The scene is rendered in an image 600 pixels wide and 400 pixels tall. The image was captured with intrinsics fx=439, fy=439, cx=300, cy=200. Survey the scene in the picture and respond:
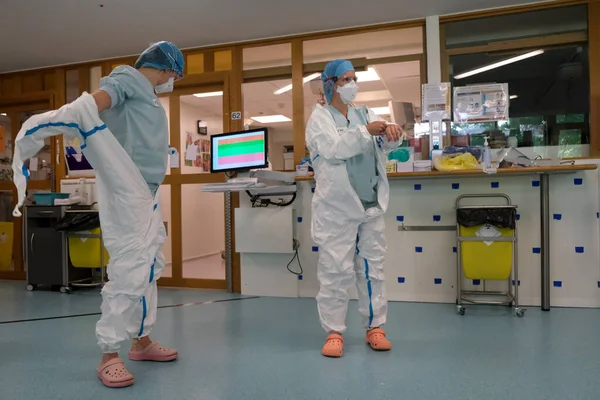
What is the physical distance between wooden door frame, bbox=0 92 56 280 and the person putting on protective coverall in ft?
12.0

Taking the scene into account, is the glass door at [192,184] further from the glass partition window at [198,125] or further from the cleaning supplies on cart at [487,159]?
the cleaning supplies on cart at [487,159]

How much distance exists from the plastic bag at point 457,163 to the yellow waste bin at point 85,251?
116 inches

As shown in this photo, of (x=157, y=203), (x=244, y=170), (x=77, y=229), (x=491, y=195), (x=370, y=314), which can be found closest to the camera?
(x=157, y=203)

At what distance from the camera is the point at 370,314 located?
2.30 metres

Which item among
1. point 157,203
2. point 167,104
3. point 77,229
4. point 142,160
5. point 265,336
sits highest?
point 167,104

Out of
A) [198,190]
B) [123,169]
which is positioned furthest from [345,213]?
[198,190]

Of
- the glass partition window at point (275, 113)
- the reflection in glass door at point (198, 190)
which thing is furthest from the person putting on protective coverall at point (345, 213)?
the reflection in glass door at point (198, 190)

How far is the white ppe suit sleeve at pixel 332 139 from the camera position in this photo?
206 cm

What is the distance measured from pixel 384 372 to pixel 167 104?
340cm

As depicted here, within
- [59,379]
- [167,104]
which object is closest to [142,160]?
[59,379]

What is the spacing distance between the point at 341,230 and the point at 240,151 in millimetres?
1612

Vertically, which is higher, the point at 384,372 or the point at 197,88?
the point at 197,88

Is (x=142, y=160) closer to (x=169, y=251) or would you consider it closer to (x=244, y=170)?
(x=244, y=170)

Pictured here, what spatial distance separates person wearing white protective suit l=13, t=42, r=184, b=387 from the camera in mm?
1711
